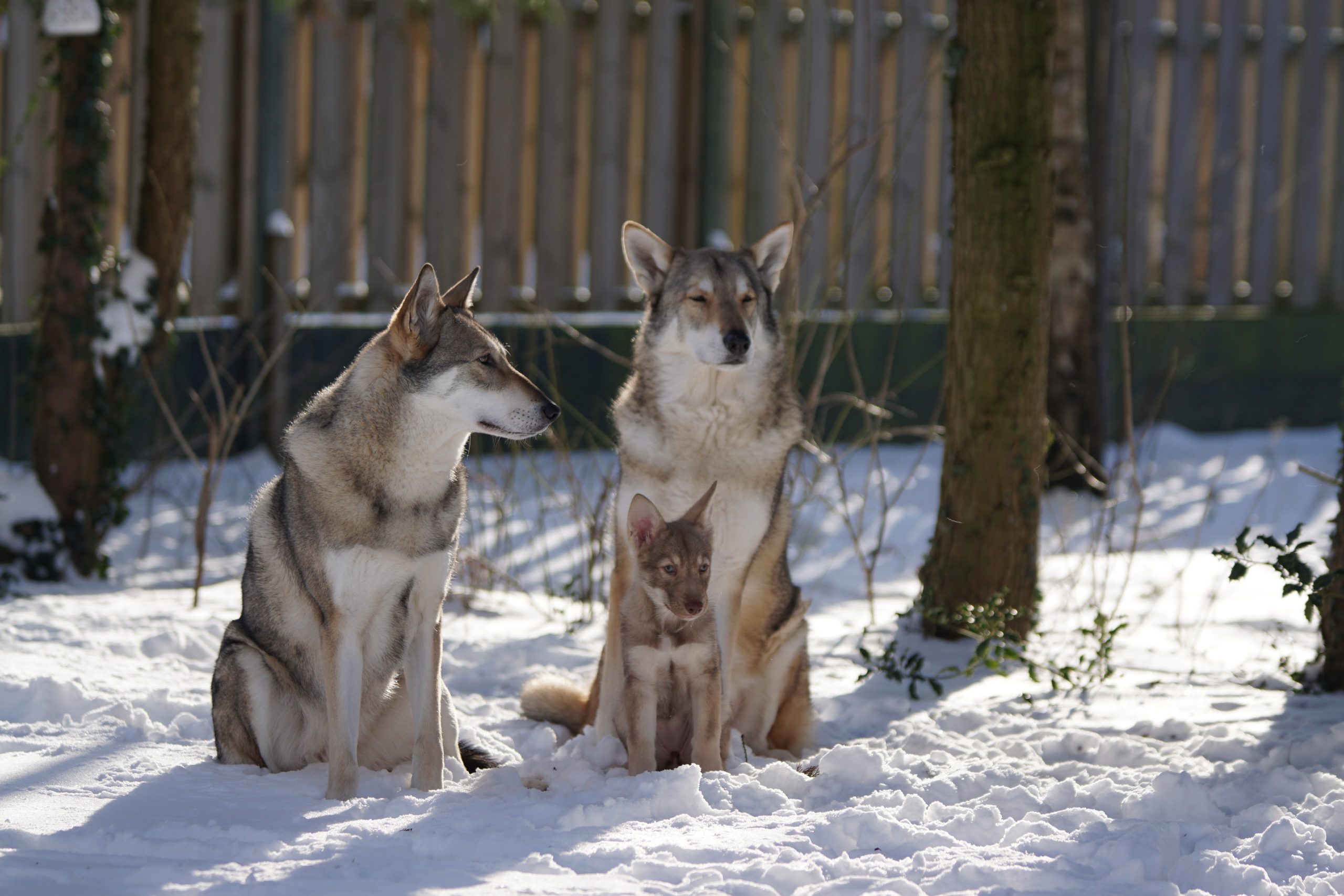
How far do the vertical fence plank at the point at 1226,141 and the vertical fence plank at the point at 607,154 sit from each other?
18.1 ft

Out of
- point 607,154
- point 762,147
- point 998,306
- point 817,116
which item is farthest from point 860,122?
point 998,306

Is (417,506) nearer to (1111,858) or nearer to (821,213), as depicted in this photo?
(1111,858)

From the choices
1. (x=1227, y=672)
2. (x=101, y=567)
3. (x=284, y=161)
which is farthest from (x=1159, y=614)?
(x=284, y=161)

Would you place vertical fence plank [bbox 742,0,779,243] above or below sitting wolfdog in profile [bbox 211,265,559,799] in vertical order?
above

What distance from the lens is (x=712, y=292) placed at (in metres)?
4.26

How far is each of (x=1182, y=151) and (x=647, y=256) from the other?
8773 mm

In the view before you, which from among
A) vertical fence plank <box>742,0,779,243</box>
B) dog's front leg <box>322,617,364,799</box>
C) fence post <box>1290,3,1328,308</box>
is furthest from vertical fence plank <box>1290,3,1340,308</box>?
dog's front leg <box>322,617,364,799</box>

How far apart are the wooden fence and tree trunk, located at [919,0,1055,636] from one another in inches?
87.4

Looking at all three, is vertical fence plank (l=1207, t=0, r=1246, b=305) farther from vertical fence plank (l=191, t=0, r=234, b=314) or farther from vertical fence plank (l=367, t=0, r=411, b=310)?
vertical fence plank (l=191, t=0, r=234, b=314)

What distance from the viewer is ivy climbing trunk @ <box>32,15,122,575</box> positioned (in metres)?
6.29

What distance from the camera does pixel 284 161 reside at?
8.97 m

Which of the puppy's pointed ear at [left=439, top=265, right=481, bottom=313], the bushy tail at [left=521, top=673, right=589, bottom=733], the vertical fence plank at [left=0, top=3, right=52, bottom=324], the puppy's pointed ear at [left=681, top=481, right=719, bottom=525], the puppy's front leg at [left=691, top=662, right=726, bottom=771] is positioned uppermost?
the vertical fence plank at [left=0, top=3, right=52, bottom=324]

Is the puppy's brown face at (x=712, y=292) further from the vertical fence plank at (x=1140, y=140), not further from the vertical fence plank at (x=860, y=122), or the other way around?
the vertical fence plank at (x=1140, y=140)

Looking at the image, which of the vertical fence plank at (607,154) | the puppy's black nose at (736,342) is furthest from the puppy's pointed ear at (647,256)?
the vertical fence plank at (607,154)
